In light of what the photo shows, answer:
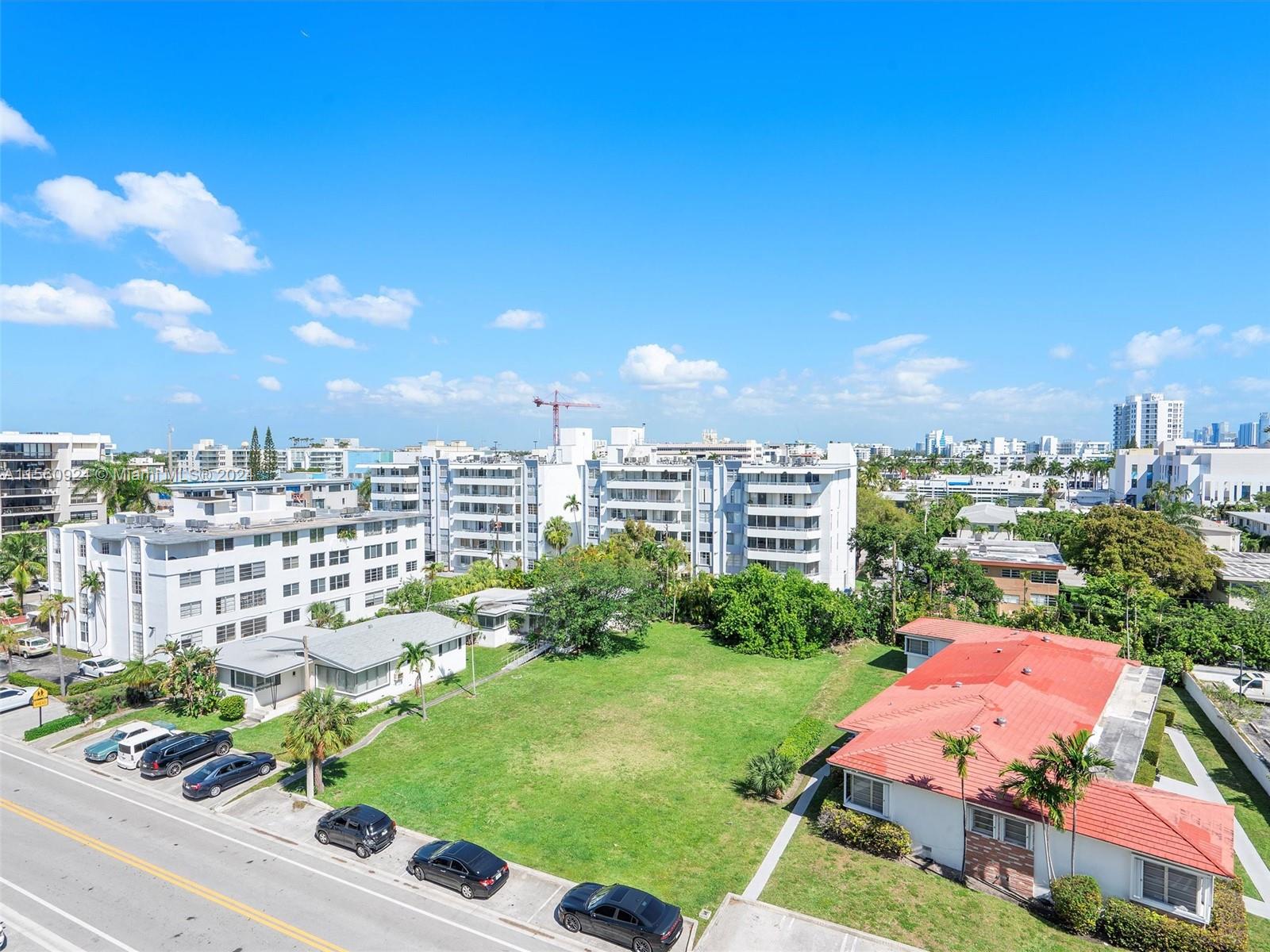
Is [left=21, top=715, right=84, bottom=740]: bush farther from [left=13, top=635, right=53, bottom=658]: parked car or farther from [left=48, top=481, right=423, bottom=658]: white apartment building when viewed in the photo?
[left=13, top=635, right=53, bottom=658]: parked car

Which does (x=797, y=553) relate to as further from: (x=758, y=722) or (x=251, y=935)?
(x=251, y=935)

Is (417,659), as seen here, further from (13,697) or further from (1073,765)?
(1073,765)

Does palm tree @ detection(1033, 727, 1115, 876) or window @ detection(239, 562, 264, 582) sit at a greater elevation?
window @ detection(239, 562, 264, 582)

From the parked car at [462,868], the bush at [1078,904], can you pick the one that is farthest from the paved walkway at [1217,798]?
the parked car at [462,868]

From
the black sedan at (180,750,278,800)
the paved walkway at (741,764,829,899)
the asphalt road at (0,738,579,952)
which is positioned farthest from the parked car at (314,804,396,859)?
the paved walkway at (741,764,829,899)

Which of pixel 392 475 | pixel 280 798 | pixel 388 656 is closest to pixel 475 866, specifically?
pixel 280 798

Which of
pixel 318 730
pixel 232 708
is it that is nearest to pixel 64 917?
pixel 318 730
